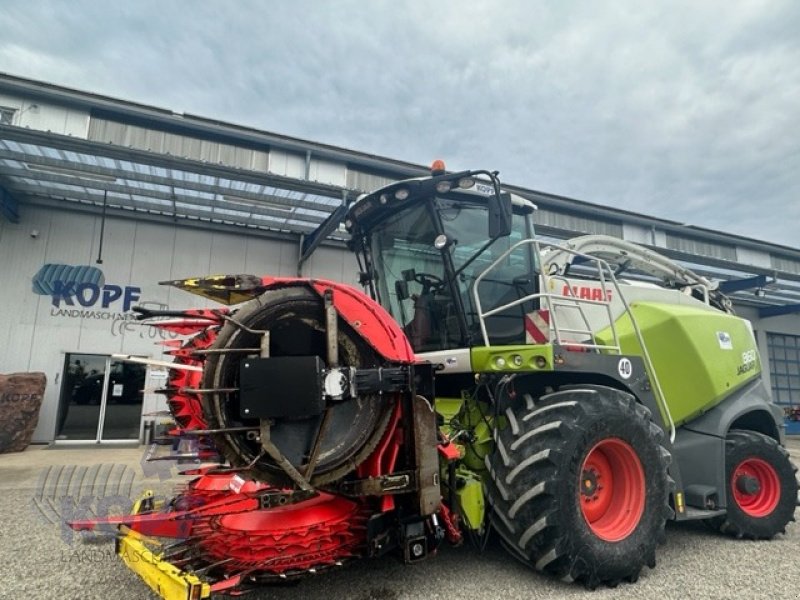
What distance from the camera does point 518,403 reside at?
3.73m

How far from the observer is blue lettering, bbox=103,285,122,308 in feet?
38.2

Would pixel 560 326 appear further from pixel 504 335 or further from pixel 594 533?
pixel 594 533

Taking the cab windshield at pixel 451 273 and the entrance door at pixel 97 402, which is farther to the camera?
the entrance door at pixel 97 402

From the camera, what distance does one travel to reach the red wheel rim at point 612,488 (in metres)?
3.58

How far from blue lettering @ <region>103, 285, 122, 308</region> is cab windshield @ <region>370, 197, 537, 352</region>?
938cm

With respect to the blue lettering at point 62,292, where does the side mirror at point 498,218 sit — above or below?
below

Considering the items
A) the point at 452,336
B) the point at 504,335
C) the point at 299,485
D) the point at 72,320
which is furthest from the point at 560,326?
the point at 72,320

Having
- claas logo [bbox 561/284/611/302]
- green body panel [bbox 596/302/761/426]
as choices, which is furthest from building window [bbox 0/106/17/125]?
green body panel [bbox 596/302/761/426]

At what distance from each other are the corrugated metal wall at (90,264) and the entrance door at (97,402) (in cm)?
37

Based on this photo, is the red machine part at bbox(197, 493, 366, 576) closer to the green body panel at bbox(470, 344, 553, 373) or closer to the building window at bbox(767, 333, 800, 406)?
the green body panel at bbox(470, 344, 553, 373)

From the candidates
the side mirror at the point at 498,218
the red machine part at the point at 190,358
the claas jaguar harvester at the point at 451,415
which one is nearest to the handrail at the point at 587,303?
the claas jaguar harvester at the point at 451,415

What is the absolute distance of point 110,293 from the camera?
1166 cm

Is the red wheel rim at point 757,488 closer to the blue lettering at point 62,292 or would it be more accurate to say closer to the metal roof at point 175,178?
the metal roof at point 175,178

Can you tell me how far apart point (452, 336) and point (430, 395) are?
111 centimetres
